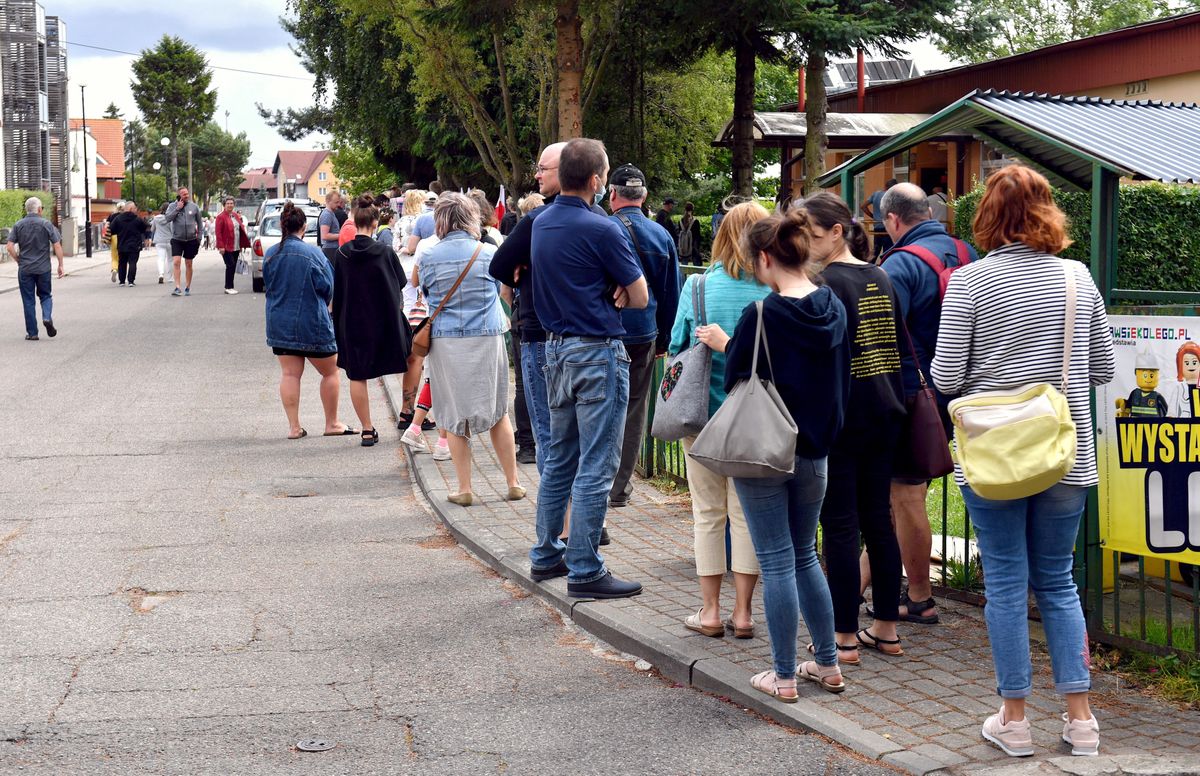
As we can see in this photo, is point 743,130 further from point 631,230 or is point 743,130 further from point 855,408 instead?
point 855,408

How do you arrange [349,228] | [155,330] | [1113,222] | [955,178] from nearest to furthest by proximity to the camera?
[1113,222] < [349,228] < [155,330] < [955,178]

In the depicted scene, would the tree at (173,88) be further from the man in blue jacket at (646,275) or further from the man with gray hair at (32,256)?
the man in blue jacket at (646,275)

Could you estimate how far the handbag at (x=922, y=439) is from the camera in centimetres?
521

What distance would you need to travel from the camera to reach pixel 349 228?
12.6 m

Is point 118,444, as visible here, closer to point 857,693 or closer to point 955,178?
point 857,693

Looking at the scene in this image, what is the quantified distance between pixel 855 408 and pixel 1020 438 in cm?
98

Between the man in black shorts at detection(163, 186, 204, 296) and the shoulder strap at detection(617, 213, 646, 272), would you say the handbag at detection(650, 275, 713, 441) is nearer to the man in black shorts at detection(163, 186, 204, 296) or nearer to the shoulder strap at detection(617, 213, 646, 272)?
the shoulder strap at detection(617, 213, 646, 272)

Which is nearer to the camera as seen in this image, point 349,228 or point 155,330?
point 349,228

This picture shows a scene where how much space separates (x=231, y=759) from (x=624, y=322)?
11.1ft

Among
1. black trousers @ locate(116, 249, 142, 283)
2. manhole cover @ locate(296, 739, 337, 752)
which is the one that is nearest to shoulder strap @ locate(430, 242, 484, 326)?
manhole cover @ locate(296, 739, 337, 752)

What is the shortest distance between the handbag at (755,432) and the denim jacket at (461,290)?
3656 millimetres

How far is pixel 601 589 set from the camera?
6.10 meters

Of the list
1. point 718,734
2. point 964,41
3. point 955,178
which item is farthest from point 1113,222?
point 955,178

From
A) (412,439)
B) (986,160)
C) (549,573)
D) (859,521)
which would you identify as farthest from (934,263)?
(986,160)
